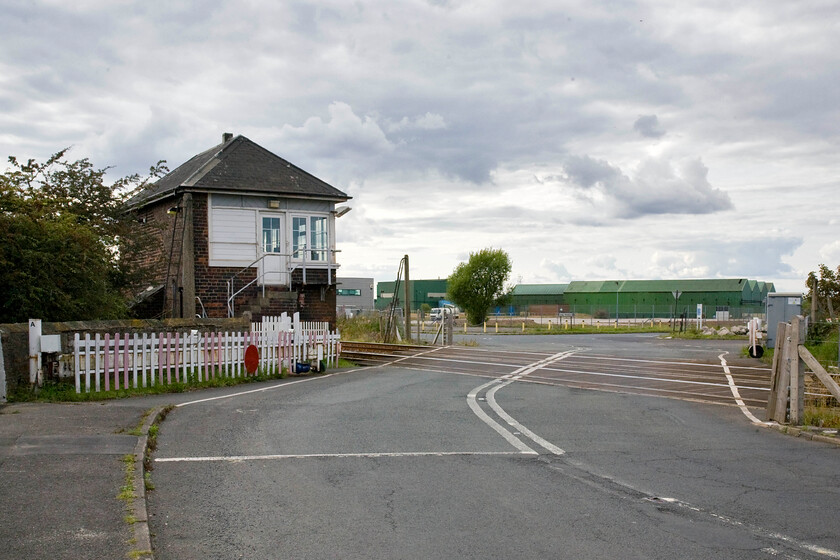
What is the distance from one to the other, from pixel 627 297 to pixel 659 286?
508cm

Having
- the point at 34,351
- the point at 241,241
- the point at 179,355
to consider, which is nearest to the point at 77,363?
the point at 34,351

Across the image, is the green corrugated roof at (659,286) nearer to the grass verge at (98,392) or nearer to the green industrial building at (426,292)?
the green industrial building at (426,292)

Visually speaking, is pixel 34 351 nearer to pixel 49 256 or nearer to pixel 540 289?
pixel 49 256

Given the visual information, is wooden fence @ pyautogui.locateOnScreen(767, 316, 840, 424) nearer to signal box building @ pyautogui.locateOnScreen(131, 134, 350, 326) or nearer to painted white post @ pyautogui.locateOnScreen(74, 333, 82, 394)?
painted white post @ pyautogui.locateOnScreen(74, 333, 82, 394)

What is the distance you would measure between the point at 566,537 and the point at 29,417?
8199mm

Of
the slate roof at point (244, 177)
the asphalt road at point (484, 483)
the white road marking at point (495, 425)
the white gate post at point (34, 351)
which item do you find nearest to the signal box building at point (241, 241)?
the slate roof at point (244, 177)

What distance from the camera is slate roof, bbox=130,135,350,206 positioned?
1181 inches

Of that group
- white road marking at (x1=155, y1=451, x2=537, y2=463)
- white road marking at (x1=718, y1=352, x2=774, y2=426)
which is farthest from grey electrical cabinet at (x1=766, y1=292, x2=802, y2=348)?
white road marking at (x1=155, y1=451, x2=537, y2=463)

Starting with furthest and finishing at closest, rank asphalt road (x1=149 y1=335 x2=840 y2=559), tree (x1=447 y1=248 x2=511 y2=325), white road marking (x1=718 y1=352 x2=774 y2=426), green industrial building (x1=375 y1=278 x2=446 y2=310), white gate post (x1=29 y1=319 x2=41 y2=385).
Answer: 1. green industrial building (x1=375 y1=278 x2=446 y2=310)
2. tree (x1=447 y1=248 x2=511 y2=325)
3. white gate post (x1=29 y1=319 x2=41 y2=385)
4. white road marking (x1=718 y1=352 x2=774 y2=426)
5. asphalt road (x1=149 y1=335 x2=840 y2=559)

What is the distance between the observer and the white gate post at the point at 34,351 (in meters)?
14.3

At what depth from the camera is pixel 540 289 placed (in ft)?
387

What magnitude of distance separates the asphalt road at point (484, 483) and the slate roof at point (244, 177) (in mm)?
17435

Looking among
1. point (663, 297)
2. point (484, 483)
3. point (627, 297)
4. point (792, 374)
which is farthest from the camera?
point (627, 297)

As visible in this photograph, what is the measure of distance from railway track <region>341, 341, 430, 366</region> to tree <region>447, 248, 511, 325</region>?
42981 millimetres
